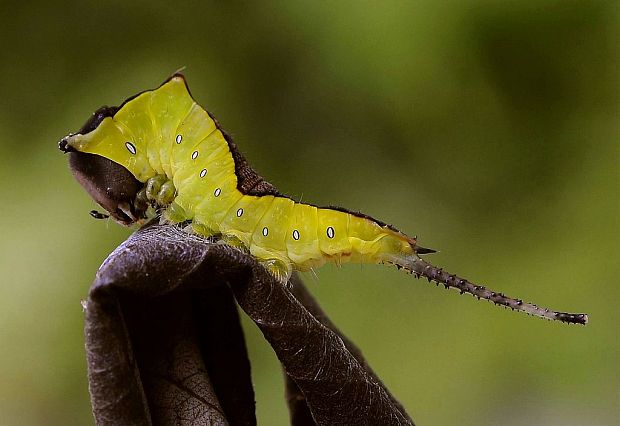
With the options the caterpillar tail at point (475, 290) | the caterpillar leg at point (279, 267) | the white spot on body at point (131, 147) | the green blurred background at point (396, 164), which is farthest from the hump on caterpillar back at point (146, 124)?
the green blurred background at point (396, 164)

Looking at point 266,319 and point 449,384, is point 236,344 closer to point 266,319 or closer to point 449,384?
point 266,319

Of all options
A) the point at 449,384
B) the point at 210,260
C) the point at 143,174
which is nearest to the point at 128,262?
the point at 210,260

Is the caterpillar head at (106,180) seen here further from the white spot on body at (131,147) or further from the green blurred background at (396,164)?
the green blurred background at (396,164)

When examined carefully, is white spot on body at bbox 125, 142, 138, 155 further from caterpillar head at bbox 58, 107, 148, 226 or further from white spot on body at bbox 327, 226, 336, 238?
white spot on body at bbox 327, 226, 336, 238

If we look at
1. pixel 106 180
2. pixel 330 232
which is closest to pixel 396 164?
pixel 330 232

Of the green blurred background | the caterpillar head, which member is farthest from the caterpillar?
the green blurred background
